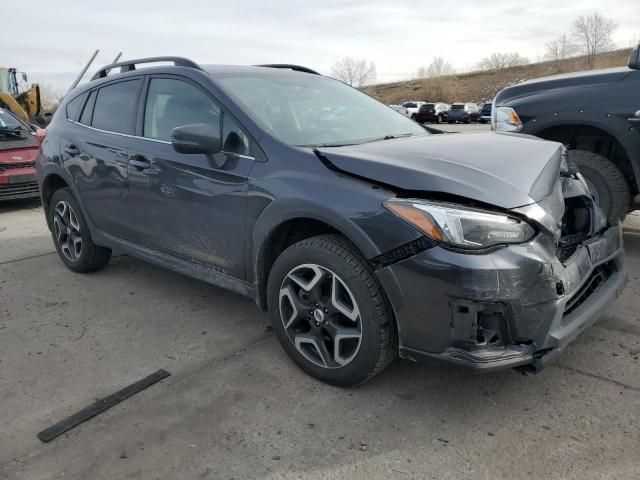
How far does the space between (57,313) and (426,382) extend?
105 inches

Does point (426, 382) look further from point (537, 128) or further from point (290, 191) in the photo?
point (537, 128)

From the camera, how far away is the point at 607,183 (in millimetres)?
4445

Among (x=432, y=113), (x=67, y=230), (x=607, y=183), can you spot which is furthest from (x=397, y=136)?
(x=432, y=113)

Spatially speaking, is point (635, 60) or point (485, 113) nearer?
point (635, 60)

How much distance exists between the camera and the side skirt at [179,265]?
3189 mm

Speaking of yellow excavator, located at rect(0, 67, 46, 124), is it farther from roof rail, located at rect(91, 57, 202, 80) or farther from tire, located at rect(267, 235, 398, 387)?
tire, located at rect(267, 235, 398, 387)

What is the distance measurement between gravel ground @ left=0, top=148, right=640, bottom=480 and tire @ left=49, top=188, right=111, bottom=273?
37.7 inches

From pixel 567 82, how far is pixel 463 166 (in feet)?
9.17

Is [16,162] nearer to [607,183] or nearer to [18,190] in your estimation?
[18,190]

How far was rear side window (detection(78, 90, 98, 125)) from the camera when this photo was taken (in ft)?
14.4

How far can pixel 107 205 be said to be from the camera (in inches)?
160

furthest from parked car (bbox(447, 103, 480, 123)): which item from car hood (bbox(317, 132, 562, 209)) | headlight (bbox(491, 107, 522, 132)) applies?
car hood (bbox(317, 132, 562, 209))

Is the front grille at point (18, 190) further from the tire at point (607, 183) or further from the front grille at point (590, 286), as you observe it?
the front grille at point (590, 286)

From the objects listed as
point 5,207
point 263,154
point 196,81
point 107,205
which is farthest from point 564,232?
point 5,207
